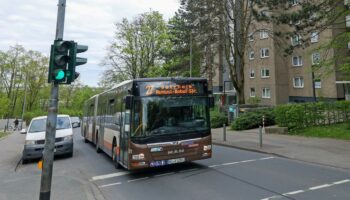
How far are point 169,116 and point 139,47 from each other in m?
35.2

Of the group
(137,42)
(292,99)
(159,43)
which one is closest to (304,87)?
(292,99)

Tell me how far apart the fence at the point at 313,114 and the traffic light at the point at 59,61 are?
1463 cm

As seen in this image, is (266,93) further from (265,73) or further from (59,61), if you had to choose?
(59,61)

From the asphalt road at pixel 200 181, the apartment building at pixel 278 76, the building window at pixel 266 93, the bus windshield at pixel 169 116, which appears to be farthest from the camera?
the building window at pixel 266 93

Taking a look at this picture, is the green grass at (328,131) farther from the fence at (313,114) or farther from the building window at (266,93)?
the building window at (266,93)

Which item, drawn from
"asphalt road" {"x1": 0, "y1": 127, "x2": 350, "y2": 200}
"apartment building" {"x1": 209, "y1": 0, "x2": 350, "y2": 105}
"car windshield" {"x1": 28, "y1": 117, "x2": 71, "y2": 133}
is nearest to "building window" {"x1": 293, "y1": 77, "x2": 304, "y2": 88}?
"apartment building" {"x1": 209, "y1": 0, "x2": 350, "y2": 105}

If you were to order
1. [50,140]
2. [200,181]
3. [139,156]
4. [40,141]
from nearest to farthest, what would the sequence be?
[50,140]
[200,181]
[139,156]
[40,141]

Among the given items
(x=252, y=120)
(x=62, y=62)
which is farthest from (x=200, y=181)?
(x=252, y=120)

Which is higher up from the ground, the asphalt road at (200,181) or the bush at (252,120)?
the bush at (252,120)

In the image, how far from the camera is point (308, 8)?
14586 millimetres

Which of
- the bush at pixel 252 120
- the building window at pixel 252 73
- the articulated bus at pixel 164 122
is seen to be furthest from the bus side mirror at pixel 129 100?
the building window at pixel 252 73

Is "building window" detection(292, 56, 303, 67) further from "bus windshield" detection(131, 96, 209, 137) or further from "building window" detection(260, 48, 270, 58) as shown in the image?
"bus windshield" detection(131, 96, 209, 137)

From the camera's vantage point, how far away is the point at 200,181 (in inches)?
301

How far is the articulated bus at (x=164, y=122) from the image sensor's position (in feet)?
26.9
